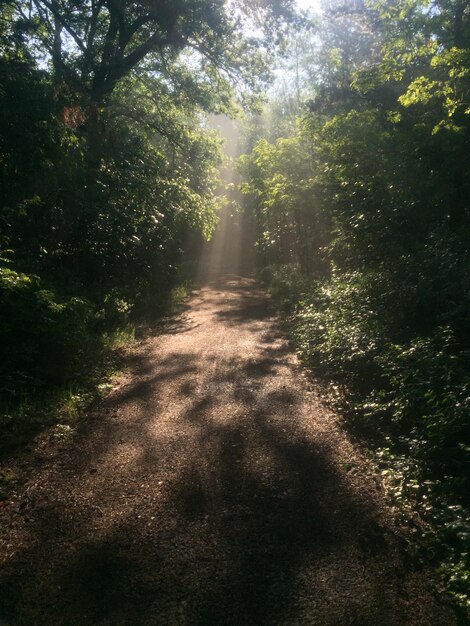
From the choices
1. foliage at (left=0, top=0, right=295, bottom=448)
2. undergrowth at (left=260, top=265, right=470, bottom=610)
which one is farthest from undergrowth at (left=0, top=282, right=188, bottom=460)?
undergrowth at (left=260, top=265, right=470, bottom=610)

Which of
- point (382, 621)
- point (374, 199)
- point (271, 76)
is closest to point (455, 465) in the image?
point (382, 621)

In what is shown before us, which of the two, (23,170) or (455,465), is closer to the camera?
(455,465)

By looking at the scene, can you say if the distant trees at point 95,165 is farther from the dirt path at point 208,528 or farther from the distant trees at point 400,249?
the distant trees at point 400,249

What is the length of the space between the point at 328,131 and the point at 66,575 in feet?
38.2

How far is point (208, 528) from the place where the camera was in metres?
3.68

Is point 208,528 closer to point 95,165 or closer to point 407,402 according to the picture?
point 407,402

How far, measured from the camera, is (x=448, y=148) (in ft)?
27.4

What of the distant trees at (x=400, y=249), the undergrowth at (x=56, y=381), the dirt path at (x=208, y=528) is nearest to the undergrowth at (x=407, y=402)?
the distant trees at (x=400, y=249)

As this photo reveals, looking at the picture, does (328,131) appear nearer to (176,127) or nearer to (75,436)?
(176,127)

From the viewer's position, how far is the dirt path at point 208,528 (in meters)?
2.93

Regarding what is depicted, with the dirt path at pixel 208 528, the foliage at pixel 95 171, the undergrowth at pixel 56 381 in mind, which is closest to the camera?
the dirt path at pixel 208 528

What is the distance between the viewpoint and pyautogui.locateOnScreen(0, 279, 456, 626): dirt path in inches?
115

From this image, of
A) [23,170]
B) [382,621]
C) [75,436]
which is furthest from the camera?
[23,170]

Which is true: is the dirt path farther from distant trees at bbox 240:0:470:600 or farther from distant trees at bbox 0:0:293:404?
distant trees at bbox 0:0:293:404
